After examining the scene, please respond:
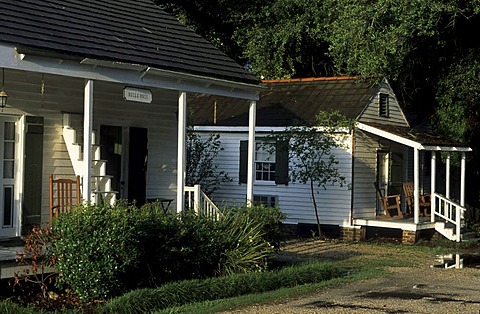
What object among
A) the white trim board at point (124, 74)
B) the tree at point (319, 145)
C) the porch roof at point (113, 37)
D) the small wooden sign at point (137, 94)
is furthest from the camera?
the tree at point (319, 145)

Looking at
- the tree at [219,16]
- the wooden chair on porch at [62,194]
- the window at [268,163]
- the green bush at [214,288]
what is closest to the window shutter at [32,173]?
the wooden chair on porch at [62,194]

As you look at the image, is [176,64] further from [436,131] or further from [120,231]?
[436,131]

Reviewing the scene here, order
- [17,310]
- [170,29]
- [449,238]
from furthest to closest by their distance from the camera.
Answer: [449,238] → [170,29] → [17,310]

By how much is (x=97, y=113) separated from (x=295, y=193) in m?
9.91

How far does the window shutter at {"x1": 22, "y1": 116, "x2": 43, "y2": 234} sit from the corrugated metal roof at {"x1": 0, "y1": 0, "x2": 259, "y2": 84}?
195cm

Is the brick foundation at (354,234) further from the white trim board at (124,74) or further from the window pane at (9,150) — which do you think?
the window pane at (9,150)

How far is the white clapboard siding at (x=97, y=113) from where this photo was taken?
14812 mm

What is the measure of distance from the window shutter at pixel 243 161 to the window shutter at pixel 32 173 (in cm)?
1122

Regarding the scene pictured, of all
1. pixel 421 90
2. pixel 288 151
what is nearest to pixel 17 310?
pixel 288 151

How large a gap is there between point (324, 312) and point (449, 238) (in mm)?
13208

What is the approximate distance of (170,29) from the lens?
17688 millimetres

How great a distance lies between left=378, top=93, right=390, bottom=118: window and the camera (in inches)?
1001

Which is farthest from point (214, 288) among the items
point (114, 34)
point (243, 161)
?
point (243, 161)

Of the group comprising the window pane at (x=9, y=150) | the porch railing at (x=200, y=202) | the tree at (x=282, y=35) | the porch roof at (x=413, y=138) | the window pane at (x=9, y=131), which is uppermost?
the tree at (x=282, y=35)
